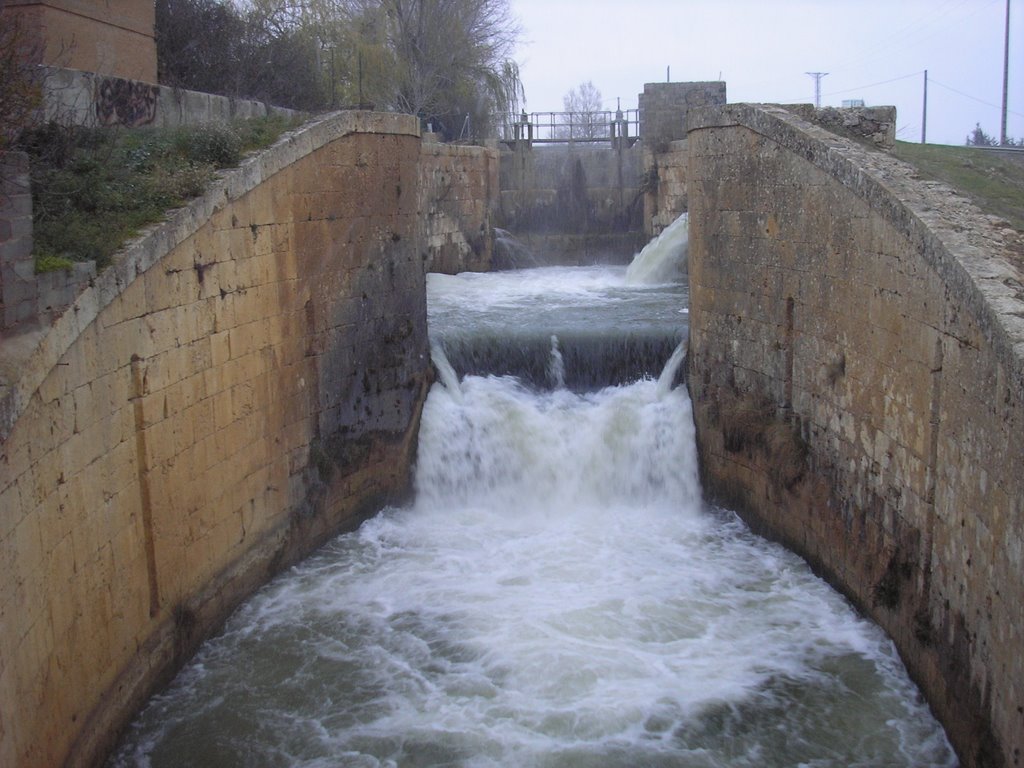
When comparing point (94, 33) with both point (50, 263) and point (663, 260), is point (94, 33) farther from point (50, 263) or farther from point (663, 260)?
point (663, 260)

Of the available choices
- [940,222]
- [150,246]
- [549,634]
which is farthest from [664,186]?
[150,246]

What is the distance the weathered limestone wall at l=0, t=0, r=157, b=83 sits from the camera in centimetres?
953

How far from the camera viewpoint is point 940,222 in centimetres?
741

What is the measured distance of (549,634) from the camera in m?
8.18

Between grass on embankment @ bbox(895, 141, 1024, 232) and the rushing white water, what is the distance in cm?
699

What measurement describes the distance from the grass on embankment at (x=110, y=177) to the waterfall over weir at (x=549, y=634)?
3.11m

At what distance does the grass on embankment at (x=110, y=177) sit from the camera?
679 centimetres

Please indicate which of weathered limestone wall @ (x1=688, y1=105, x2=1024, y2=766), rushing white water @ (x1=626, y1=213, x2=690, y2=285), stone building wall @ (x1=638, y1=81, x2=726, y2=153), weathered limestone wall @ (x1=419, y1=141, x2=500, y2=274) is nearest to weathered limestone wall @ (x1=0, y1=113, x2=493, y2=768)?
weathered limestone wall @ (x1=688, y1=105, x2=1024, y2=766)

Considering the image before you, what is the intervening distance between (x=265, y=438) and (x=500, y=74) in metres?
20.6

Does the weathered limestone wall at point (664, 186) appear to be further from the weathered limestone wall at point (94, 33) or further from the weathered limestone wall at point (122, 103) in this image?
the weathered limestone wall at point (94, 33)

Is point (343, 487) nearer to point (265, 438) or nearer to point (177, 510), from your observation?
point (265, 438)

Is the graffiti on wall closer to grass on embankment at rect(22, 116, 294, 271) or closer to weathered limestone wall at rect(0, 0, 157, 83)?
grass on embankment at rect(22, 116, 294, 271)

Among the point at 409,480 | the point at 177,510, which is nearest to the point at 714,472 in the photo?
the point at 409,480

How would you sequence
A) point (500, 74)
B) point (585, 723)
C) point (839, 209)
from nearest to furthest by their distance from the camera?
point (585, 723) < point (839, 209) < point (500, 74)
